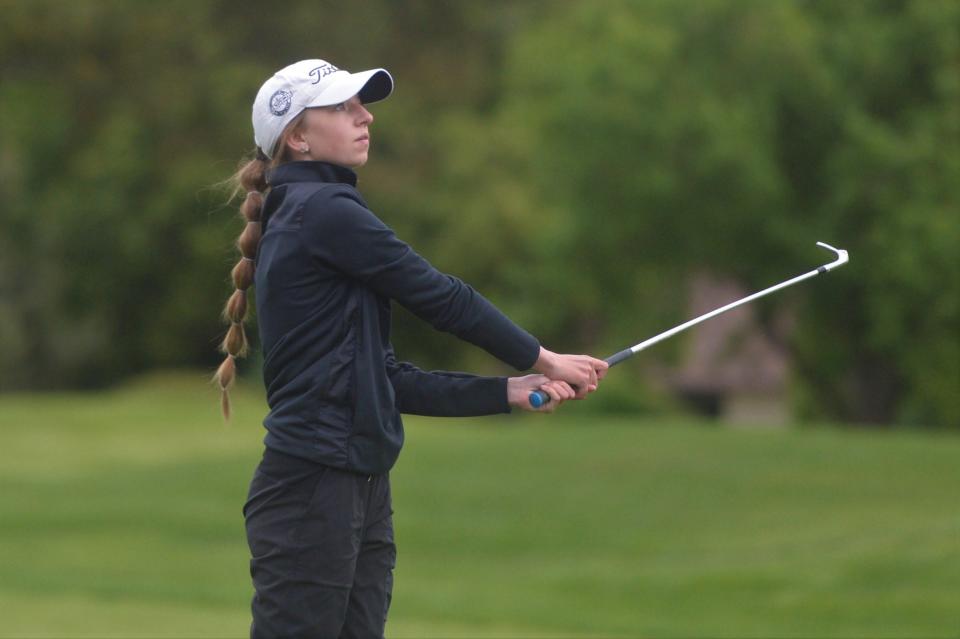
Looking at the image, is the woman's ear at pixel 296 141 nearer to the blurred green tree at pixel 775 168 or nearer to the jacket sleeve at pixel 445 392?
the jacket sleeve at pixel 445 392

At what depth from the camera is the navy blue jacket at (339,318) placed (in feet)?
13.3

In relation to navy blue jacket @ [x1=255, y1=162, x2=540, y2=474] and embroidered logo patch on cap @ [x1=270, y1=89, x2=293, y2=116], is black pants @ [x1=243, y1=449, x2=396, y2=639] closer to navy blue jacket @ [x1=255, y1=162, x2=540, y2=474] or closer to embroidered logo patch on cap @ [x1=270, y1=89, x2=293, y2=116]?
navy blue jacket @ [x1=255, y1=162, x2=540, y2=474]

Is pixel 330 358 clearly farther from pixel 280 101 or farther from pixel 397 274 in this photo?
pixel 280 101

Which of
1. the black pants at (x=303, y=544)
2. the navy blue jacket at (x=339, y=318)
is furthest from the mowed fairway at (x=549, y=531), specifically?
the navy blue jacket at (x=339, y=318)

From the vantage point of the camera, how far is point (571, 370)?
428 centimetres

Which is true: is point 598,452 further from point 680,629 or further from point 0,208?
point 0,208

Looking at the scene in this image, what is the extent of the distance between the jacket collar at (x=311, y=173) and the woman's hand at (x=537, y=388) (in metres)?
0.65

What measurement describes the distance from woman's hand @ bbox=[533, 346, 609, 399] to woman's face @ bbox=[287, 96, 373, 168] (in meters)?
0.67

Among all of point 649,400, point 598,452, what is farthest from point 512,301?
point 598,452

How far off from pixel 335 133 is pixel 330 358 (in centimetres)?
58

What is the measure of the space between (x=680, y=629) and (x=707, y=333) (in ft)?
107

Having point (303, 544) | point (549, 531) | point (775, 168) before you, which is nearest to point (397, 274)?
point (303, 544)

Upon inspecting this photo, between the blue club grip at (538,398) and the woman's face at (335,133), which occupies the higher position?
the woman's face at (335,133)

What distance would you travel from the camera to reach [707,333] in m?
41.9
